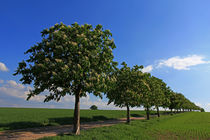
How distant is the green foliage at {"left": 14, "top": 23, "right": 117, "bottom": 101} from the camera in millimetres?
16156

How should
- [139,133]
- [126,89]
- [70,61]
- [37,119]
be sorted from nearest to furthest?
[70,61] < [139,133] < [126,89] < [37,119]

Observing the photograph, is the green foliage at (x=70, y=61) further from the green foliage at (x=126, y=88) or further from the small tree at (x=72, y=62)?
the green foliage at (x=126, y=88)

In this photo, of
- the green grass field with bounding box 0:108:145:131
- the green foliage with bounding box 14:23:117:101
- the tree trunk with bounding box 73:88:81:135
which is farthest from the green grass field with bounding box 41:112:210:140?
the green grass field with bounding box 0:108:145:131

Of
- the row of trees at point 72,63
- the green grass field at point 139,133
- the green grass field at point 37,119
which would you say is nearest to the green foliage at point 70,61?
the row of trees at point 72,63

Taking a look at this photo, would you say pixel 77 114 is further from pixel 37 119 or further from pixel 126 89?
pixel 37 119

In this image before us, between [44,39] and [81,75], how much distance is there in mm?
6569

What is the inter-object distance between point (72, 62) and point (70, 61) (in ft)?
1.56

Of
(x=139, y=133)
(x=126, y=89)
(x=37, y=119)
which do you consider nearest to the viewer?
(x=139, y=133)

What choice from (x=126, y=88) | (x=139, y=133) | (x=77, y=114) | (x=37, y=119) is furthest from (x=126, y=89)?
(x=37, y=119)

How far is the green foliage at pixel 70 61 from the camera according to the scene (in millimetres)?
16156

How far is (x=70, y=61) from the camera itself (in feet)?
54.4

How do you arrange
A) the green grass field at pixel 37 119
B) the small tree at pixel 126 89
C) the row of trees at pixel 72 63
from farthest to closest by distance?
the small tree at pixel 126 89 → the green grass field at pixel 37 119 → the row of trees at pixel 72 63

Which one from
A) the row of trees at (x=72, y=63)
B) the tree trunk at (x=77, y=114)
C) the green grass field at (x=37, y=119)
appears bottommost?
the green grass field at (x=37, y=119)

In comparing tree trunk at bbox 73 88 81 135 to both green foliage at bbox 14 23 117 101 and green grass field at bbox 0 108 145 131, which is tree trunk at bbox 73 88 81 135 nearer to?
green foliage at bbox 14 23 117 101
